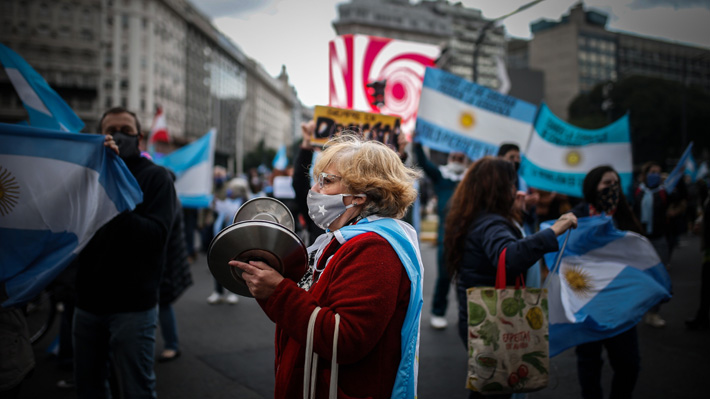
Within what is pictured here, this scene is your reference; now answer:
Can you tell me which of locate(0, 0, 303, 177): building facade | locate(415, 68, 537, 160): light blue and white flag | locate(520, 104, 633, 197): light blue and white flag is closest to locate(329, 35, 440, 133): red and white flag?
locate(415, 68, 537, 160): light blue and white flag

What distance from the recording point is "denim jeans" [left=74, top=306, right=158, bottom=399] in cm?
256

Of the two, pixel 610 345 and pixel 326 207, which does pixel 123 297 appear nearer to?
pixel 326 207

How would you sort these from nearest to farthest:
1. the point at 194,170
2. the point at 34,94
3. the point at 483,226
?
the point at 483,226 < the point at 34,94 < the point at 194,170

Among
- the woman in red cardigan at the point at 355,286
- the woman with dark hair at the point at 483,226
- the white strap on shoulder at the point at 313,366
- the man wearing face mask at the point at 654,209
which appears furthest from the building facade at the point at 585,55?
the white strap on shoulder at the point at 313,366

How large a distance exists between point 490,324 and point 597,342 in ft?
3.89

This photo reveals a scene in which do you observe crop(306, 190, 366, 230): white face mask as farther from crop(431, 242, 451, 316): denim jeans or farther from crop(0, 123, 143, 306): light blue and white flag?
crop(431, 242, 451, 316): denim jeans

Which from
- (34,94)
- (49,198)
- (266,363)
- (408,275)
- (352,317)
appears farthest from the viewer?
(266,363)

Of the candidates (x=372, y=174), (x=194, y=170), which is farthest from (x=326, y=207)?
(x=194, y=170)

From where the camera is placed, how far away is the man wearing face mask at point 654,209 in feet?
21.3

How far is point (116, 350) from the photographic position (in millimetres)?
2564

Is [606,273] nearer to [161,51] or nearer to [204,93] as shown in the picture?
[161,51]

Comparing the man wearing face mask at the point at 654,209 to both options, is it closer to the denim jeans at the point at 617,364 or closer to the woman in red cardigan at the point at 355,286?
the denim jeans at the point at 617,364

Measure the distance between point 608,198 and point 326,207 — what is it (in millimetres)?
2490

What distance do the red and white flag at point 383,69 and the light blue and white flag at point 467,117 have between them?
Result: 491 mm
